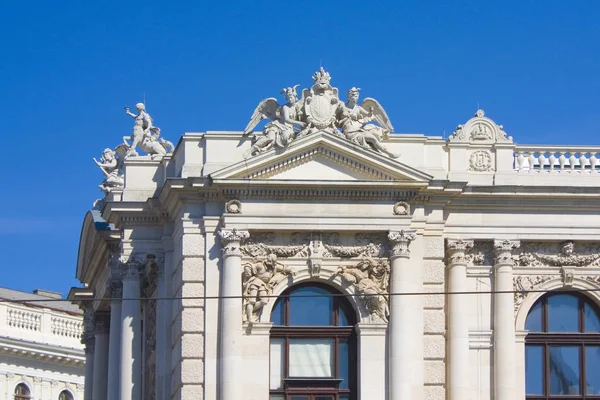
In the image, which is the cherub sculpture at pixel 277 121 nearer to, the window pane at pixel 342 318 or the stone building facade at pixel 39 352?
the window pane at pixel 342 318

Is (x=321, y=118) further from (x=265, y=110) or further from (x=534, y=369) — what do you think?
(x=534, y=369)

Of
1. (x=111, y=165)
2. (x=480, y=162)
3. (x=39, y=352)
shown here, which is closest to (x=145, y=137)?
(x=111, y=165)

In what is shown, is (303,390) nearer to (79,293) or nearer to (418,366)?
(418,366)

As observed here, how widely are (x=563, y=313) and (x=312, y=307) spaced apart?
6.70m

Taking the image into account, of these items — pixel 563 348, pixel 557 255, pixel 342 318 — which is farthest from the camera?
pixel 557 255

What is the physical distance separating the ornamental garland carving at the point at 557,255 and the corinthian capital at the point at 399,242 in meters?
3.37

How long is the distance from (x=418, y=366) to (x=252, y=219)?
5.65m

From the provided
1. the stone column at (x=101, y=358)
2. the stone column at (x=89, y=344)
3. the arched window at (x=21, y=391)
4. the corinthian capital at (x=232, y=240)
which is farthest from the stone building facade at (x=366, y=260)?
the arched window at (x=21, y=391)

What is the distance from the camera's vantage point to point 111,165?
63938 mm

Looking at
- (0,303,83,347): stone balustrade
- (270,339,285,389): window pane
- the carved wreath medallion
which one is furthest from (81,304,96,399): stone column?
(0,303,83,347): stone balustrade

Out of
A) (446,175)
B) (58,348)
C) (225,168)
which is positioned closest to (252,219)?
(225,168)

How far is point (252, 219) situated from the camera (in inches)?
2224

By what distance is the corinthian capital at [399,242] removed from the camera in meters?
56.6

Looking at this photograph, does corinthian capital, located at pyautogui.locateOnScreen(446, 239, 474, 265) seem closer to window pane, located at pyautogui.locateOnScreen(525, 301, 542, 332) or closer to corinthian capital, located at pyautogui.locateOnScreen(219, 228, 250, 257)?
window pane, located at pyautogui.locateOnScreen(525, 301, 542, 332)
